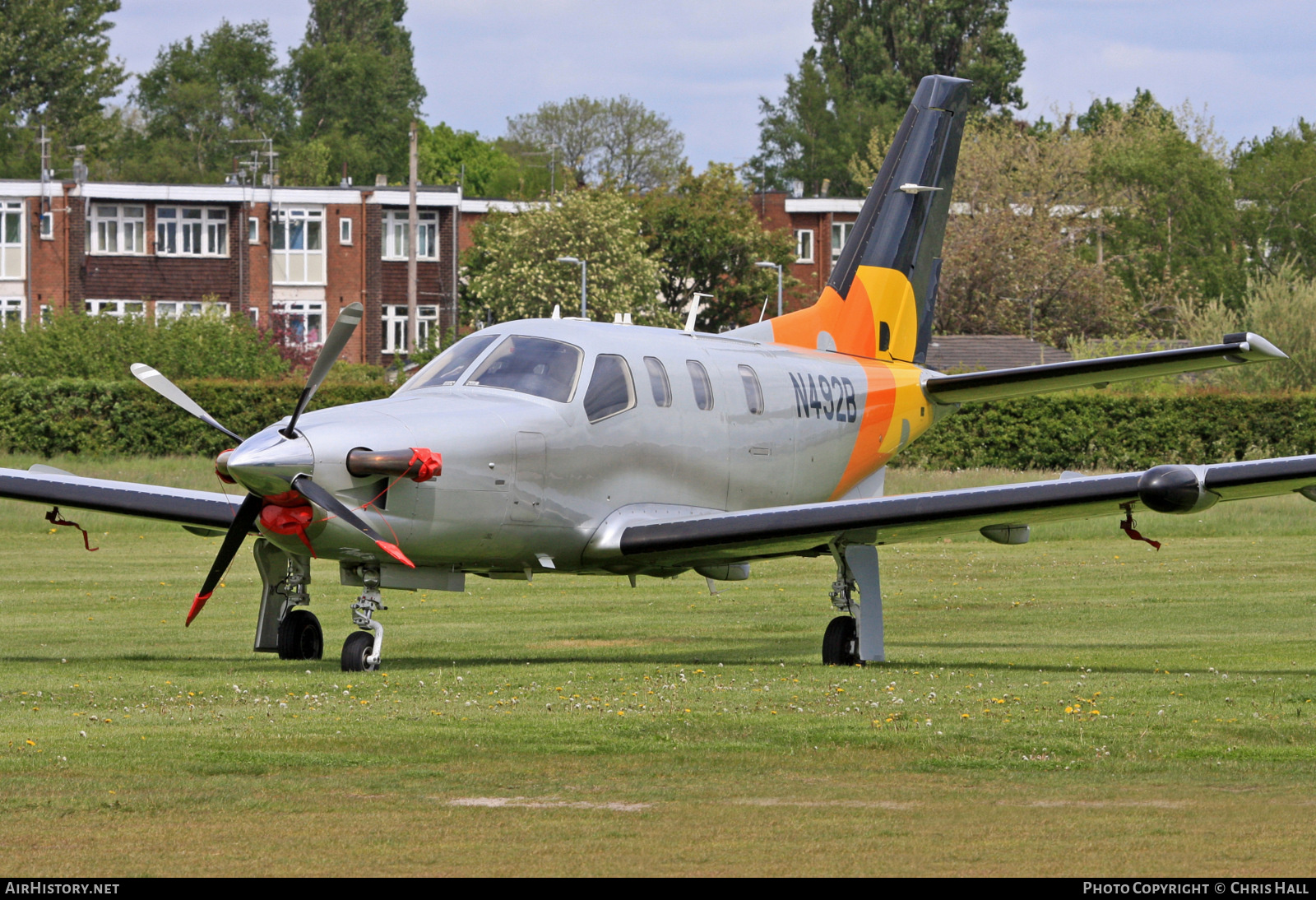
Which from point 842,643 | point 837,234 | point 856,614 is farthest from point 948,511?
point 837,234

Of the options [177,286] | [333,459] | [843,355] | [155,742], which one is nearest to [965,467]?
[843,355]

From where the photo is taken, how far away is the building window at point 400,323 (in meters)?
90.4

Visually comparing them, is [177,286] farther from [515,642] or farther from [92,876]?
[92,876]

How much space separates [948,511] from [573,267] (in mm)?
65122

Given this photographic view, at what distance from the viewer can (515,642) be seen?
64.1ft

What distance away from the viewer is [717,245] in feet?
284

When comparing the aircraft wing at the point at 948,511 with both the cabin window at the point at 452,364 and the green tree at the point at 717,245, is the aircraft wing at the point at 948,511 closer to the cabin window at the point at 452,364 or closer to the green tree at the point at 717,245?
the cabin window at the point at 452,364

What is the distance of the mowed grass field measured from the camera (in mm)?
8031

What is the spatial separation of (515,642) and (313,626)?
10.4 ft

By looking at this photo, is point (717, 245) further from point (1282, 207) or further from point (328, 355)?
point (328, 355)

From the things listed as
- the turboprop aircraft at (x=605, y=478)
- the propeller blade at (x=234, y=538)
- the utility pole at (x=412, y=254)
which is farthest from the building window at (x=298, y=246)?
the propeller blade at (x=234, y=538)

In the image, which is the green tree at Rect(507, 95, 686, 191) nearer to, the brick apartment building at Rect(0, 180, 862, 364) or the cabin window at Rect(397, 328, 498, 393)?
the brick apartment building at Rect(0, 180, 862, 364)
